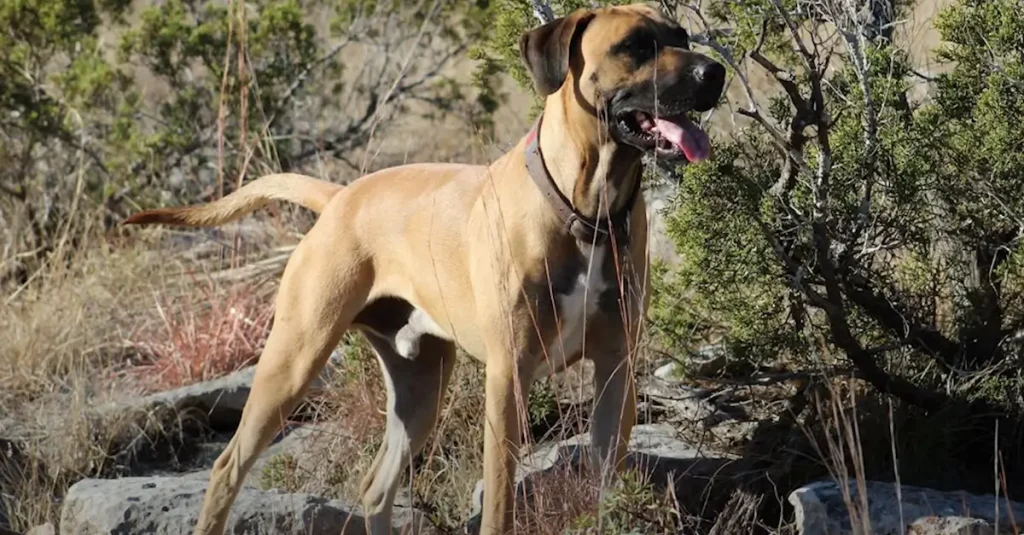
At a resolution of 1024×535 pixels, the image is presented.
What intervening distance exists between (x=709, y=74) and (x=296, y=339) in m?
1.73

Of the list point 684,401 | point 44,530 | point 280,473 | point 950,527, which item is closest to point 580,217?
point 950,527

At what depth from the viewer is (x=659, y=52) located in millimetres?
4461

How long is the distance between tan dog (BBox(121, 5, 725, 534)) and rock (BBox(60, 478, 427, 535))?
18cm

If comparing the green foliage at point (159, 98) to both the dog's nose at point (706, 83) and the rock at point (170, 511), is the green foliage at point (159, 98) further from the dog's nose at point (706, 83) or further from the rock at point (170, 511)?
the dog's nose at point (706, 83)

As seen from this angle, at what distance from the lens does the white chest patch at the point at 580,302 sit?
14.9 ft

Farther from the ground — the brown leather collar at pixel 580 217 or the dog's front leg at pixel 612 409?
the brown leather collar at pixel 580 217

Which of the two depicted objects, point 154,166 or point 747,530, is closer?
point 747,530

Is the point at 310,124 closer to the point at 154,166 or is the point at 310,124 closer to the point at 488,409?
the point at 154,166

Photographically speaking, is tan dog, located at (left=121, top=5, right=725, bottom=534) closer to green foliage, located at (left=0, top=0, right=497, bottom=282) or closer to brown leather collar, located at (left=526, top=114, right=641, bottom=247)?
brown leather collar, located at (left=526, top=114, right=641, bottom=247)

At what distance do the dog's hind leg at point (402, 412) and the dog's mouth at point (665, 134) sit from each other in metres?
1.35

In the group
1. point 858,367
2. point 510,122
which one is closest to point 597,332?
point 858,367

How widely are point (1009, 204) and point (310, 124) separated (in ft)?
18.0

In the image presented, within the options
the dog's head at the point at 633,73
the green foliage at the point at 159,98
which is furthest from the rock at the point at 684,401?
the green foliage at the point at 159,98

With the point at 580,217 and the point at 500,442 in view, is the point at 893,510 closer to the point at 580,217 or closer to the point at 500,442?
the point at 500,442
